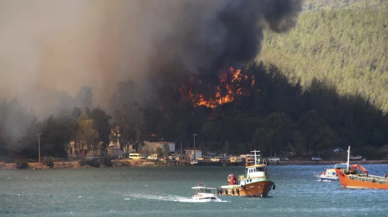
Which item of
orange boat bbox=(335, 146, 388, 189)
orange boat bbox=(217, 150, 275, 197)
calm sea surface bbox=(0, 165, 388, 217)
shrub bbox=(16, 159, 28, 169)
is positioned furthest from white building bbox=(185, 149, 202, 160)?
orange boat bbox=(217, 150, 275, 197)

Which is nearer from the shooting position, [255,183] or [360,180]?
[255,183]

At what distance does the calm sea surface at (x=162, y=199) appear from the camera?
6775 centimetres

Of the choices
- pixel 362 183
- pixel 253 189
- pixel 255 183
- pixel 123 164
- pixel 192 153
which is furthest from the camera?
pixel 192 153

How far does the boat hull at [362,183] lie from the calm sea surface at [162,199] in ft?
4.67

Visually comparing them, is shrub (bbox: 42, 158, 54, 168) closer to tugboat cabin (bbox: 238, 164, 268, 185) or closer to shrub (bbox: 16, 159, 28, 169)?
shrub (bbox: 16, 159, 28, 169)

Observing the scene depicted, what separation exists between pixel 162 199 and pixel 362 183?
2398 centimetres

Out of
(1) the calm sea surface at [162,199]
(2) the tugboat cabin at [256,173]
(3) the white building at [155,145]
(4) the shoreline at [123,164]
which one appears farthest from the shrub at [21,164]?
(2) the tugboat cabin at [256,173]

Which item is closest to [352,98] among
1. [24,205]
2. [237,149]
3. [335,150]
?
[335,150]

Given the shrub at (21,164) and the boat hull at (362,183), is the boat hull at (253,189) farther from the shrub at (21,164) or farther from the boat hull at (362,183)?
the shrub at (21,164)

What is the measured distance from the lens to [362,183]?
88.8 metres

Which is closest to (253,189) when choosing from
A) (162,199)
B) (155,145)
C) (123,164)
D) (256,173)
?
(256,173)

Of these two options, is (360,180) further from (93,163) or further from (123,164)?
(123,164)

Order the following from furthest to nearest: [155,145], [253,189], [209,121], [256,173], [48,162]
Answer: [209,121] → [155,145] → [48,162] → [253,189] → [256,173]

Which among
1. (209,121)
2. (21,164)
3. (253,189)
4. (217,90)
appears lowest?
(253,189)
